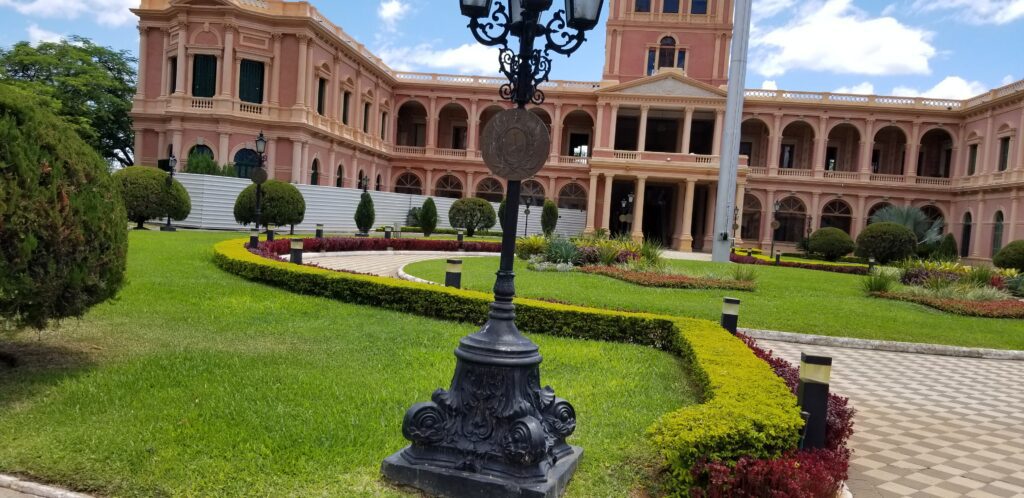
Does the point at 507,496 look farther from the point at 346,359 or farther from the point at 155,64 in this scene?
the point at 155,64

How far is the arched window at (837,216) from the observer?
42.3 metres

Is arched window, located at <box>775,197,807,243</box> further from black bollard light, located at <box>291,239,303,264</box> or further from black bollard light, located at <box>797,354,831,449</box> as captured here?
black bollard light, located at <box>797,354,831,449</box>

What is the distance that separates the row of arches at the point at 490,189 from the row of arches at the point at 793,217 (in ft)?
33.9

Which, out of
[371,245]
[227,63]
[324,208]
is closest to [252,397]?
[371,245]

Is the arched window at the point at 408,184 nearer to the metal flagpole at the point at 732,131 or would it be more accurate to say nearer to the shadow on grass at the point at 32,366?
the metal flagpole at the point at 732,131

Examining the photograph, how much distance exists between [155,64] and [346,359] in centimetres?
3116

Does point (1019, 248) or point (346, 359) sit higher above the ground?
point (1019, 248)

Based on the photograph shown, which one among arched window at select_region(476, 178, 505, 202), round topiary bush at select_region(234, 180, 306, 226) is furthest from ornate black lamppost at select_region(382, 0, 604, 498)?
arched window at select_region(476, 178, 505, 202)

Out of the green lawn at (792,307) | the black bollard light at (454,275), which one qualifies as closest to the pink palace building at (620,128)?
the green lawn at (792,307)

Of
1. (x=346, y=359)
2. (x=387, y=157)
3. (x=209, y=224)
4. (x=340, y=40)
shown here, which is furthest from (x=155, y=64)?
(x=346, y=359)

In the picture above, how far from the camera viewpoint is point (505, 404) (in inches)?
144

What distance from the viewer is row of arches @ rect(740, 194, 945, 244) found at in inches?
1663

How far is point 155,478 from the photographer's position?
3695mm

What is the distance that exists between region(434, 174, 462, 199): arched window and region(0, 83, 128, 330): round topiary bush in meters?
39.8
